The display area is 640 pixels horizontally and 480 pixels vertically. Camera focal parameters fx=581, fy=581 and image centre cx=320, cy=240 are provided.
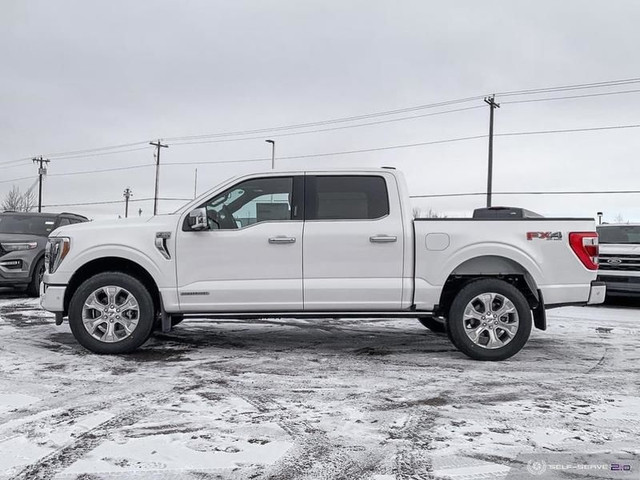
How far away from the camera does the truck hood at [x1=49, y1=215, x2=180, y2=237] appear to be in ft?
19.8

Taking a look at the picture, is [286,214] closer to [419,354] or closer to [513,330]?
[419,354]

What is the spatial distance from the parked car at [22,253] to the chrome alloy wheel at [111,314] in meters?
5.63

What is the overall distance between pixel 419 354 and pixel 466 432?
2582 mm

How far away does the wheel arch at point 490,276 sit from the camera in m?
6.07

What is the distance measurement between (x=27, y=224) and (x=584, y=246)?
431 inches

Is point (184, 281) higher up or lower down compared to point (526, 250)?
lower down

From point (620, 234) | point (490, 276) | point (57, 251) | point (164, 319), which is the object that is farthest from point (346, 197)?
point (620, 234)

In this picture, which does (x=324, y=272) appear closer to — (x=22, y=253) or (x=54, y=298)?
(x=54, y=298)

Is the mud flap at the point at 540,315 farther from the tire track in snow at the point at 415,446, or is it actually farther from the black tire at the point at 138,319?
the black tire at the point at 138,319

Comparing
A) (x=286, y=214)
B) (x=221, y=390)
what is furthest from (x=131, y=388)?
(x=286, y=214)

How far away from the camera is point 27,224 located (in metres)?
12.3

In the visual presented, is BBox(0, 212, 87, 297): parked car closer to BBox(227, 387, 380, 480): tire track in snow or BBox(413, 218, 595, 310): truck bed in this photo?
BBox(413, 218, 595, 310): truck bed

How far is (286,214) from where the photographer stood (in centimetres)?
609

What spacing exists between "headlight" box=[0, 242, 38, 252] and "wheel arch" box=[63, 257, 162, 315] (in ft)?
19.6
